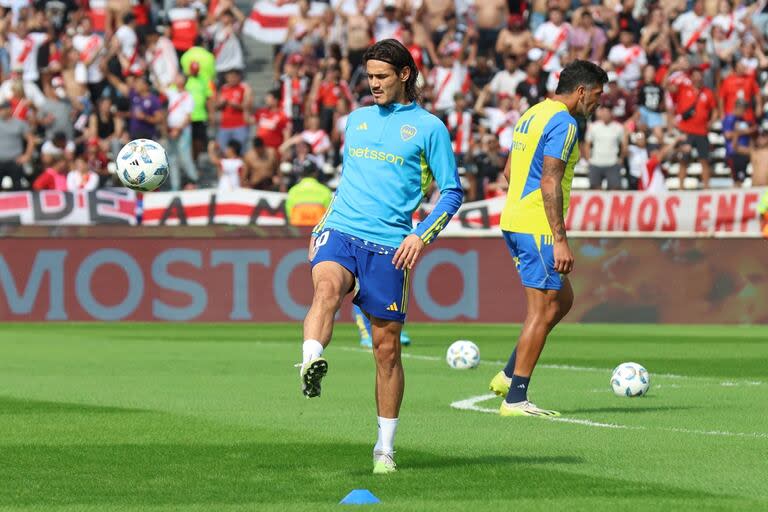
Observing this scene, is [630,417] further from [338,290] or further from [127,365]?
[127,365]

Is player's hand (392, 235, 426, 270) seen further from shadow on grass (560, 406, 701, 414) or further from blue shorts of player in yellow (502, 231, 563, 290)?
shadow on grass (560, 406, 701, 414)

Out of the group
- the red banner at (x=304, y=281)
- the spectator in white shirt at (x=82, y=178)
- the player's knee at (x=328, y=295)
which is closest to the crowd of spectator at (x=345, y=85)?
the spectator in white shirt at (x=82, y=178)

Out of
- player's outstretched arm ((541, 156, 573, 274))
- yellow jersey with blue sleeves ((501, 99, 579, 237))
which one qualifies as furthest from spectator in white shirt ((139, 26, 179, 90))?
player's outstretched arm ((541, 156, 573, 274))

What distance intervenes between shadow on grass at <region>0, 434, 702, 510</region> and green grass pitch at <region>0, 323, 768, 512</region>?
0.05 feet

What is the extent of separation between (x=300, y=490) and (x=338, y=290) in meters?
0.98

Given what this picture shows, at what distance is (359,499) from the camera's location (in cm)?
714

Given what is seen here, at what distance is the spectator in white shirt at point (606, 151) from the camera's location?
86.0 ft

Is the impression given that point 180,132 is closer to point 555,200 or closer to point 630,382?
point 630,382

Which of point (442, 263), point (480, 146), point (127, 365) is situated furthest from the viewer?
point (480, 146)

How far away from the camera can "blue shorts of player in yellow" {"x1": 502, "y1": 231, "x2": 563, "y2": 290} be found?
11.2 m

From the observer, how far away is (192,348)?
18766mm

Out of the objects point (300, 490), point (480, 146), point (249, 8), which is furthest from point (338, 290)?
point (249, 8)

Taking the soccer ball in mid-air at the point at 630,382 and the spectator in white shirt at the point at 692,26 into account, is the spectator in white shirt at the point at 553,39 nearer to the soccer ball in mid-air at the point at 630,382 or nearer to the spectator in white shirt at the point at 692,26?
the spectator in white shirt at the point at 692,26

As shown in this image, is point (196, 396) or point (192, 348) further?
point (192, 348)
